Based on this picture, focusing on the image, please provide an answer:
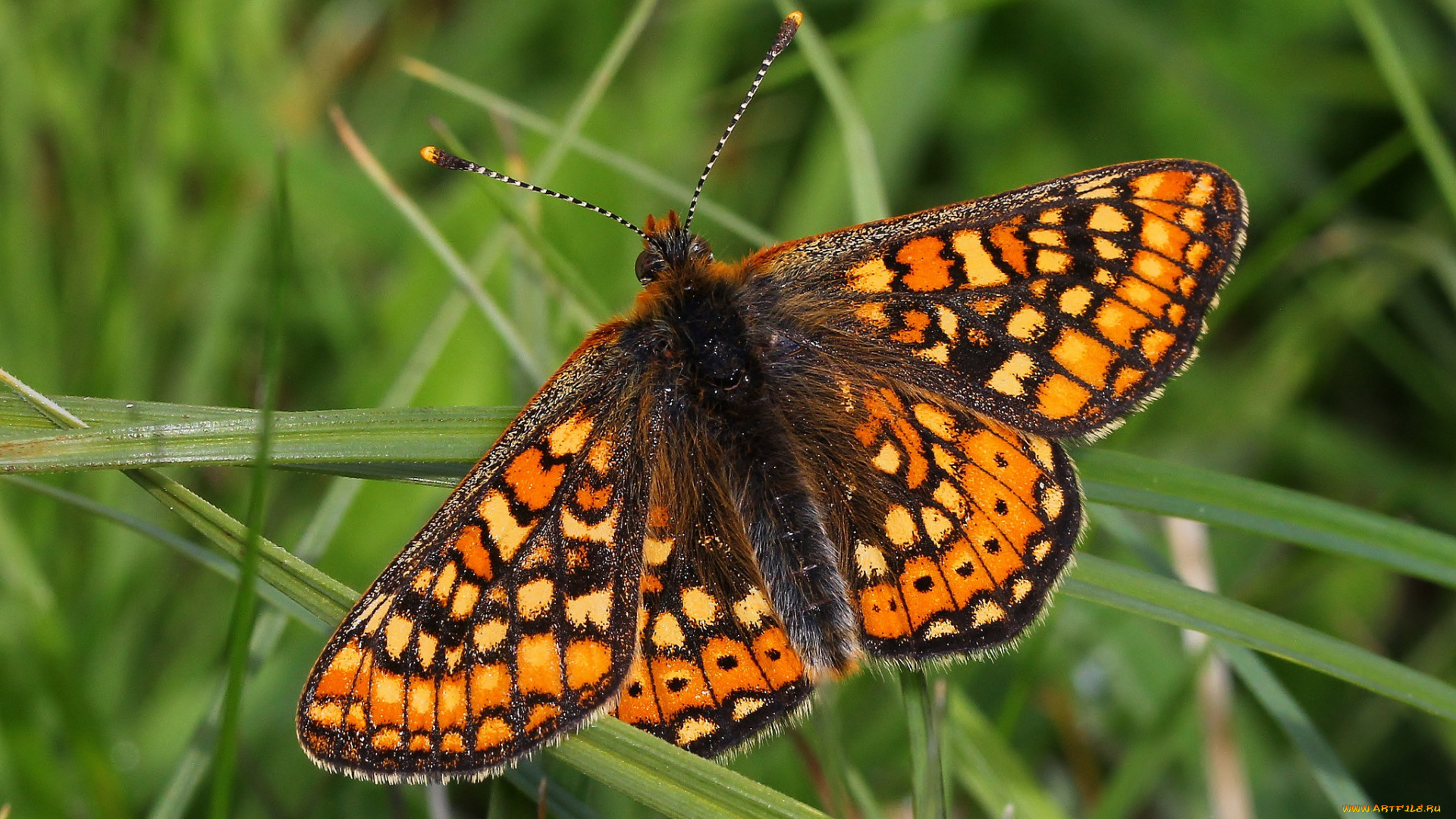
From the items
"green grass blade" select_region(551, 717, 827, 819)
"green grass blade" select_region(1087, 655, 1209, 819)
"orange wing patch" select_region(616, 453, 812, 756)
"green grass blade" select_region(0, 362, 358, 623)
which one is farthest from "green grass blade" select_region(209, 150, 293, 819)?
"green grass blade" select_region(1087, 655, 1209, 819)

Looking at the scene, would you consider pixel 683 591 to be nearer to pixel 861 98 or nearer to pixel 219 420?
pixel 219 420

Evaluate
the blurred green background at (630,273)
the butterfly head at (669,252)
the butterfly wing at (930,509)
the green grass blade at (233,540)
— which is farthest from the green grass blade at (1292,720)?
the green grass blade at (233,540)

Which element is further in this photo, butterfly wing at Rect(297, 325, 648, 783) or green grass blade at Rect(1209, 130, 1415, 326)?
green grass blade at Rect(1209, 130, 1415, 326)

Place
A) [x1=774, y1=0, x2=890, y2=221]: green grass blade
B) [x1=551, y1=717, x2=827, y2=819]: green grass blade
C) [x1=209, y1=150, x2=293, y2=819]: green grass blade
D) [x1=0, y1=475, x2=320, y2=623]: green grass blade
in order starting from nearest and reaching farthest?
[x1=209, y1=150, x2=293, y2=819]: green grass blade
[x1=551, y1=717, x2=827, y2=819]: green grass blade
[x1=0, y1=475, x2=320, y2=623]: green grass blade
[x1=774, y1=0, x2=890, y2=221]: green grass blade

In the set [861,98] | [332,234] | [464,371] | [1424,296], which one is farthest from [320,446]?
[1424,296]

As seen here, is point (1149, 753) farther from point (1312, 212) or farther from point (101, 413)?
point (101, 413)

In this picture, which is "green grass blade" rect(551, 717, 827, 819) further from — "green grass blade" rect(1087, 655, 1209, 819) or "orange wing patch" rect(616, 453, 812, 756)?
"green grass blade" rect(1087, 655, 1209, 819)
